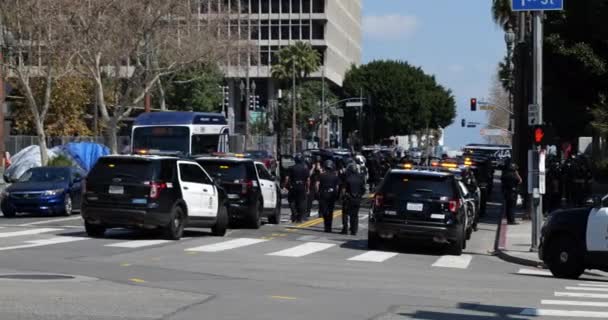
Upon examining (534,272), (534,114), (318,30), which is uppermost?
(318,30)

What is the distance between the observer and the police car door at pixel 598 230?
59.3 feet

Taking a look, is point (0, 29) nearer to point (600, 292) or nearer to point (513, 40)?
point (513, 40)

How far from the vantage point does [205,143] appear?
136 feet

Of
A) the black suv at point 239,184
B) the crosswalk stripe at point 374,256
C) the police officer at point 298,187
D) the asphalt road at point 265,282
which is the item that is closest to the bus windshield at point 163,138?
the police officer at point 298,187

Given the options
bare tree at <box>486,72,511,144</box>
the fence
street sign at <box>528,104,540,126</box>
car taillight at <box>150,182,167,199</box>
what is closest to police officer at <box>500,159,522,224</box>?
street sign at <box>528,104,540,126</box>

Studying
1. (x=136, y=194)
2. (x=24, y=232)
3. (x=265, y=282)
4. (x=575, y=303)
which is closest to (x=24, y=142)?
(x=24, y=232)

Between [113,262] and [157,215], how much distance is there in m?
5.17

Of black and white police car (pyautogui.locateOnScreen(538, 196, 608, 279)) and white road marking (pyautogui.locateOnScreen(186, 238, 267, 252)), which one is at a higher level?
black and white police car (pyautogui.locateOnScreen(538, 196, 608, 279))

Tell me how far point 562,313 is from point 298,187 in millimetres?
18171

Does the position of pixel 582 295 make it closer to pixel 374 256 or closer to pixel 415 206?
pixel 374 256

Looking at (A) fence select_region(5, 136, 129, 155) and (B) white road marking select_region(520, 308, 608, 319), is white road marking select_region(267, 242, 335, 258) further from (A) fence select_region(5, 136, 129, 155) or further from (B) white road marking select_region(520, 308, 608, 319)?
(A) fence select_region(5, 136, 129, 155)

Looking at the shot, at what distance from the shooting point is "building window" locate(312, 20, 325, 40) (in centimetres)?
11590

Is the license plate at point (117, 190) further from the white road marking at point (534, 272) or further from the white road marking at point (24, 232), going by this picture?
the white road marking at point (534, 272)

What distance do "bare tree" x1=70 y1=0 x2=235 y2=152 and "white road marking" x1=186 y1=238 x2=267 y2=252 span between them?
25.7 metres
